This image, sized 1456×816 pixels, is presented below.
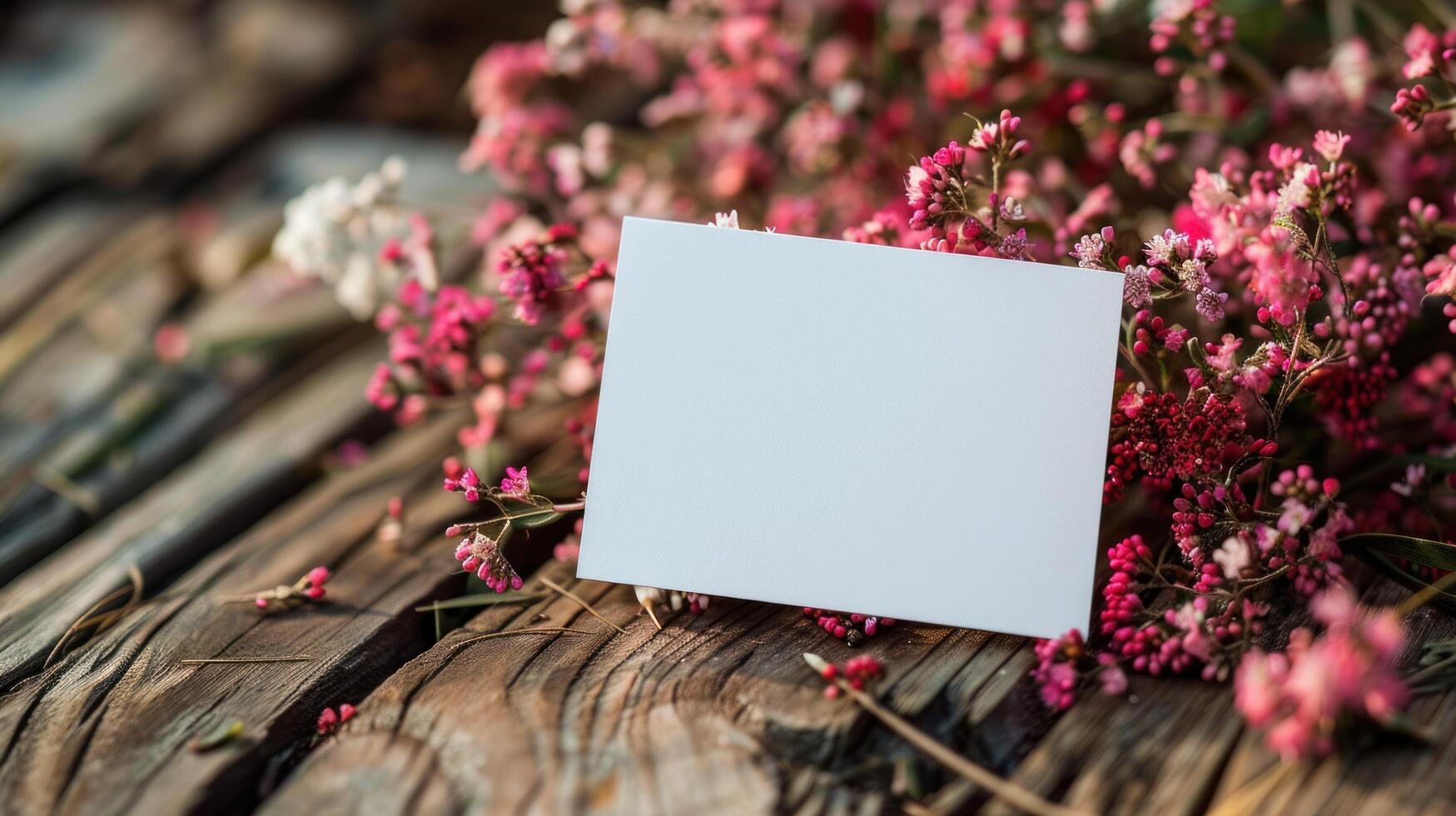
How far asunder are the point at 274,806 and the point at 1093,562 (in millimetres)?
774

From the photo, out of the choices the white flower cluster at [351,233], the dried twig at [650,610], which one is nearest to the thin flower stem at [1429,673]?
the dried twig at [650,610]

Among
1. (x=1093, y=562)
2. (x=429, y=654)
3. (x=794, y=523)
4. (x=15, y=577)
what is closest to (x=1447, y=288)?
(x=1093, y=562)

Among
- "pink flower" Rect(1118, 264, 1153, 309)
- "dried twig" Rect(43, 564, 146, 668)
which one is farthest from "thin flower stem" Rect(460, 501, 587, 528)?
"pink flower" Rect(1118, 264, 1153, 309)

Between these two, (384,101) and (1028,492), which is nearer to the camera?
(1028,492)

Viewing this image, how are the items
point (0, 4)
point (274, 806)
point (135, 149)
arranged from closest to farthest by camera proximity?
point (274, 806), point (135, 149), point (0, 4)

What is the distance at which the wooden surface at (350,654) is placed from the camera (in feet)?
2.65

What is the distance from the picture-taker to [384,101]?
2418 millimetres

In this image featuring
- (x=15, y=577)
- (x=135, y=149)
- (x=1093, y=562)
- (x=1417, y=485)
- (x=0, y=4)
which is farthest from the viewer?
(x=0, y=4)

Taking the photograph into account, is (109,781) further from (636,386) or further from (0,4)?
(0,4)

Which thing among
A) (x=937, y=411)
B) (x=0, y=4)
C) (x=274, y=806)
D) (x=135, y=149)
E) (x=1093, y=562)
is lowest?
(x=274, y=806)

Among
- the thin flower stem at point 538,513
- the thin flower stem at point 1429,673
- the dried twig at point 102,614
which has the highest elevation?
the thin flower stem at point 538,513

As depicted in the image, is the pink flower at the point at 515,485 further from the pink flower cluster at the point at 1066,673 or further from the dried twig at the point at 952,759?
the pink flower cluster at the point at 1066,673

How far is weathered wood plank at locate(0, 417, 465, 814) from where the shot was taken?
2.77ft

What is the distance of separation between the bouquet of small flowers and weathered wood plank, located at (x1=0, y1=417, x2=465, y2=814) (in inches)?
5.9
